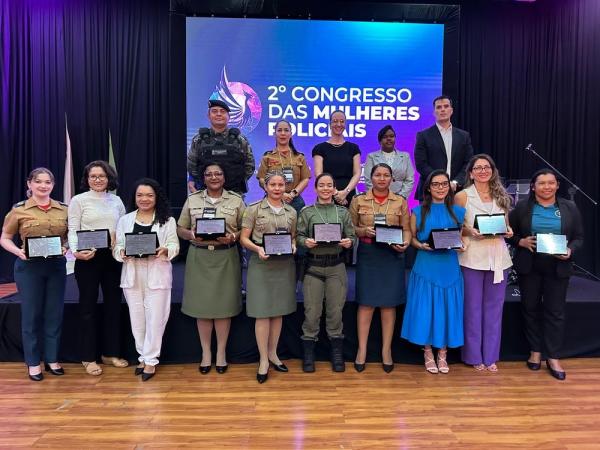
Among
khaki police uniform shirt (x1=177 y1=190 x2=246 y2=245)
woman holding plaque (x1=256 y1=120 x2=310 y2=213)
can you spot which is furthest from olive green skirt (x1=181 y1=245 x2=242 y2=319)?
woman holding plaque (x1=256 y1=120 x2=310 y2=213)

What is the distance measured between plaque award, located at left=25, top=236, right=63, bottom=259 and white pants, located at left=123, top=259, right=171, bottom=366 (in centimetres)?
56

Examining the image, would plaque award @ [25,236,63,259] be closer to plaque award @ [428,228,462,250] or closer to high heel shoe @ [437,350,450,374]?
plaque award @ [428,228,462,250]

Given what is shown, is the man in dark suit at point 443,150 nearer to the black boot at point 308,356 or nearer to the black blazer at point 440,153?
the black blazer at point 440,153

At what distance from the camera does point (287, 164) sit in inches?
164

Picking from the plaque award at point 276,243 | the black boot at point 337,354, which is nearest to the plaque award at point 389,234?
the plaque award at point 276,243

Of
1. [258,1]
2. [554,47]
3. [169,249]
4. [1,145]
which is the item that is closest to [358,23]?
[258,1]

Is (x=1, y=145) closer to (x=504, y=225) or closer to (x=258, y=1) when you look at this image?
(x=258, y=1)

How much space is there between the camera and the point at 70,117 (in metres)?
6.56

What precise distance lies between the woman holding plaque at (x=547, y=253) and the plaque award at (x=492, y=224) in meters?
0.24

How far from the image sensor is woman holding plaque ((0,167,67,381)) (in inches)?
133

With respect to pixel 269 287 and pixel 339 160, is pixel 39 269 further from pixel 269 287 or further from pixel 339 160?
pixel 339 160

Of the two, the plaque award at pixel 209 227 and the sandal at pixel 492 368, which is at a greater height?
the plaque award at pixel 209 227

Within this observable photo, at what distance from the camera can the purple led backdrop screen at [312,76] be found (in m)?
6.22

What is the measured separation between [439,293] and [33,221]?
3093 mm
